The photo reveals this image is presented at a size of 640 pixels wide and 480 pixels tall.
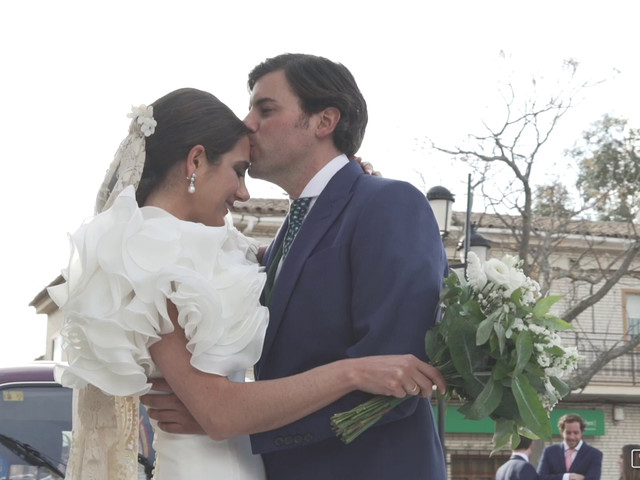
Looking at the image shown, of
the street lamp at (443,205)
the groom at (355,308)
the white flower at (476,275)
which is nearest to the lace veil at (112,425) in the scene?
the groom at (355,308)

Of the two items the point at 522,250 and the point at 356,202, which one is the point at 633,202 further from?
the point at 356,202

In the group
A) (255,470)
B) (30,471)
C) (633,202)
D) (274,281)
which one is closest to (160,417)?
(255,470)

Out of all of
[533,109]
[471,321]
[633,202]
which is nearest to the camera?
[471,321]

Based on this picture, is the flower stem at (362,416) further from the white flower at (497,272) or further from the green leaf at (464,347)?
the white flower at (497,272)

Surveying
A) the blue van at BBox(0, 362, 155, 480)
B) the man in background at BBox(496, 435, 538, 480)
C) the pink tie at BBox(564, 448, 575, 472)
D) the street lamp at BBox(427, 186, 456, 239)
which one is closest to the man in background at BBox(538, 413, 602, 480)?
the pink tie at BBox(564, 448, 575, 472)

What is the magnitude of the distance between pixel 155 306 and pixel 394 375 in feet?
2.48

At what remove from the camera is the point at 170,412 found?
349cm

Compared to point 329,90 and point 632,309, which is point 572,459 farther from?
point 632,309

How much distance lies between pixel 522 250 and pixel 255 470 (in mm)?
18573

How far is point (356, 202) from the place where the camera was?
11.9 feet

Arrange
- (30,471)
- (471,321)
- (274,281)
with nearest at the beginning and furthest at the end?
(471,321) < (274,281) < (30,471)

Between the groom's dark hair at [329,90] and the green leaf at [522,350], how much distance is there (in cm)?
117

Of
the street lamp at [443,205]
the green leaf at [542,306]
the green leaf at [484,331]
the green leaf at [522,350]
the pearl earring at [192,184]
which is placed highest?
the street lamp at [443,205]

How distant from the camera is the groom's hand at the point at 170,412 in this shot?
348 centimetres
